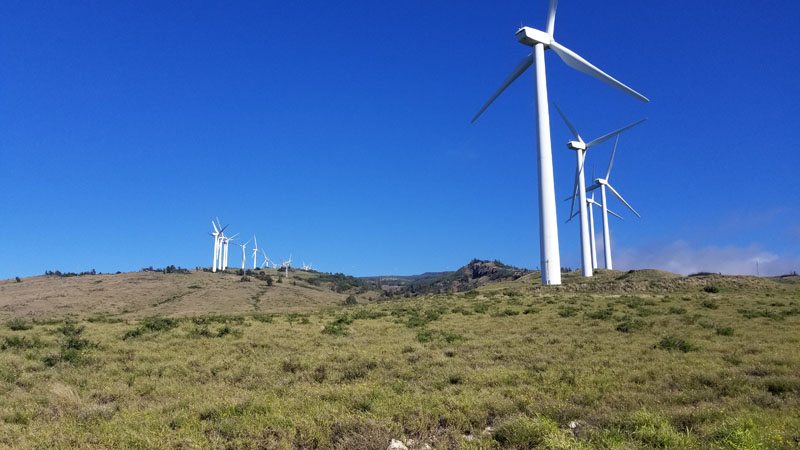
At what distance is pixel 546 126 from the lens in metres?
59.6

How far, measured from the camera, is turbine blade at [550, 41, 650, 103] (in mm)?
59562

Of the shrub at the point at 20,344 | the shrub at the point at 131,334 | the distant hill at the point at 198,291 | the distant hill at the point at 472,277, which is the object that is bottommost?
the shrub at the point at 20,344

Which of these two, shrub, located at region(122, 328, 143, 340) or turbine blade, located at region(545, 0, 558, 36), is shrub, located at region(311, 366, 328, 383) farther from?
turbine blade, located at region(545, 0, 558, 36)

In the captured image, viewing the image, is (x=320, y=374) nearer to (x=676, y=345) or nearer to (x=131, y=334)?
(x=676, y=345)

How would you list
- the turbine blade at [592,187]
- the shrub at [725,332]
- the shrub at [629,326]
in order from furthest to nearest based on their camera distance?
the turbine blade at [592,187] → the shrub at [629,326] → the shrub at [725,332]

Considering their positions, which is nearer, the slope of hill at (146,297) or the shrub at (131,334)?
the shrub at (131,334)

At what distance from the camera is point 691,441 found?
9211 mm

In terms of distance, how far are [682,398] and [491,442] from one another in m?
5.43

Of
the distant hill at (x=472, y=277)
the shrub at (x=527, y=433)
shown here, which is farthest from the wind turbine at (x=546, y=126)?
the distant hill at (x=472, y=277)

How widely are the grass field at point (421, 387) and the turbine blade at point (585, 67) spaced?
3568 centimetres

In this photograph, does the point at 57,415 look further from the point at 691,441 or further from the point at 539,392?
the point at 691,441

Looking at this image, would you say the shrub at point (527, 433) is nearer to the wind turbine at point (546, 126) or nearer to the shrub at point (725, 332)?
the shrub at point (725, 332)

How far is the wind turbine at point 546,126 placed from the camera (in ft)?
190

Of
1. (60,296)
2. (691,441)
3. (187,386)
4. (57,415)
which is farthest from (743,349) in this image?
(60,296)
